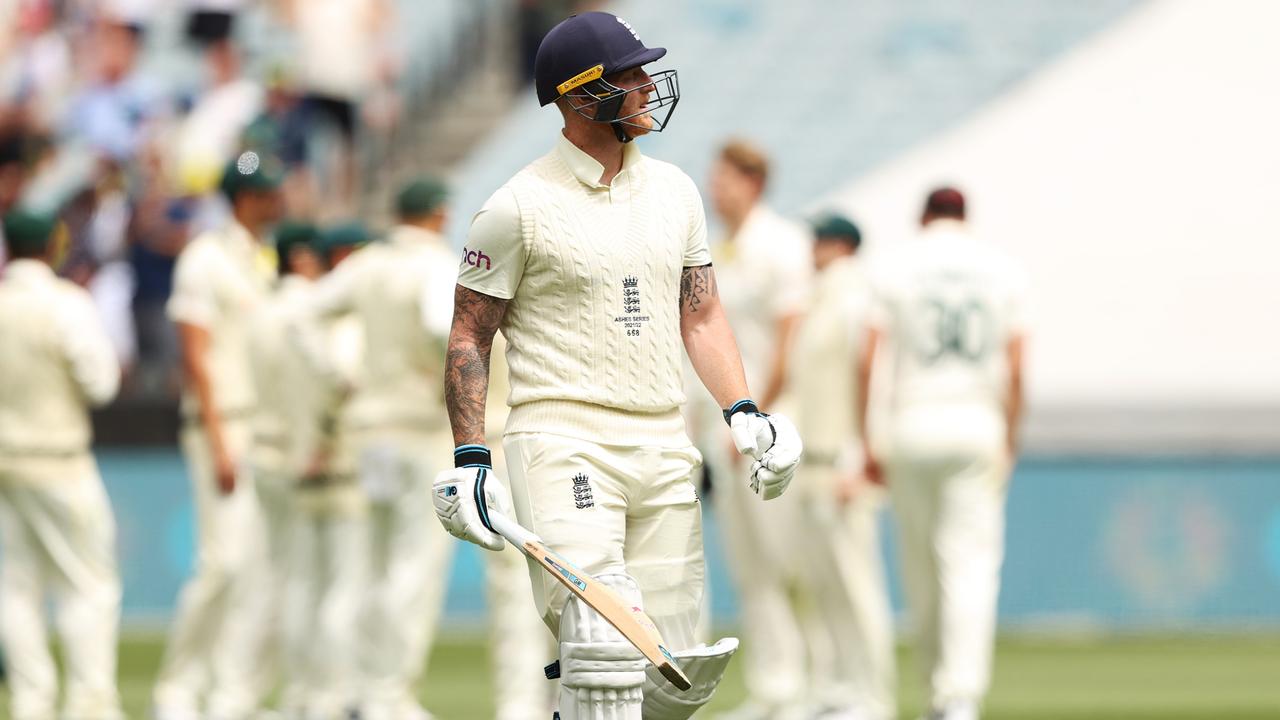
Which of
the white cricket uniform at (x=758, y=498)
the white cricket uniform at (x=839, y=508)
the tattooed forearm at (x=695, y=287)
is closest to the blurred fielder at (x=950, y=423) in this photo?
the white cricket uniform at (x=839, y=508)

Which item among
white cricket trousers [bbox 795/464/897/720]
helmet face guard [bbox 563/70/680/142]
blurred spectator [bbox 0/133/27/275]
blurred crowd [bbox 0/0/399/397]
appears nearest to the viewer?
helmet face guard [bbox 563/70/680/142]

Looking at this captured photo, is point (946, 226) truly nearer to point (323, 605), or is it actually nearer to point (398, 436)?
point (398, 436)

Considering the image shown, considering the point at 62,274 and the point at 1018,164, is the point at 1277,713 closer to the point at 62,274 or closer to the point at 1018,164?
the point at 1018,164

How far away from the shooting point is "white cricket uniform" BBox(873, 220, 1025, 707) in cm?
958

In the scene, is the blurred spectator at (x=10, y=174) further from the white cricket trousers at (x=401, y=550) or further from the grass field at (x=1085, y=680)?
the white cricket trousers at (x=401, y=550)

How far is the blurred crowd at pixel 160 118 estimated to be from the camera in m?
16.9

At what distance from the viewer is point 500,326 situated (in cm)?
638

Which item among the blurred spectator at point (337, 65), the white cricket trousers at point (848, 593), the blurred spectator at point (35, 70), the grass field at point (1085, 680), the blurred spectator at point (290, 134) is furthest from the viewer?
the blurred spectator at point (35, 70)

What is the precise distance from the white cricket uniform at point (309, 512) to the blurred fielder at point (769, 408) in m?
1.79

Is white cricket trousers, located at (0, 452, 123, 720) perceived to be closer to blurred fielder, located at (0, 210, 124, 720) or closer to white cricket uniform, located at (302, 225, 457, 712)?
blurred fielder, located at (0, 210, 124, 720)

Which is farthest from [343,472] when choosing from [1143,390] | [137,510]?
[1143,390]

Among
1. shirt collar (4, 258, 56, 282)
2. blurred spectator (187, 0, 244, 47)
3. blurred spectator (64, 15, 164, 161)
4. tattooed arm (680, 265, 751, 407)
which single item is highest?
blurred spectator (187, 0, 244, 47)

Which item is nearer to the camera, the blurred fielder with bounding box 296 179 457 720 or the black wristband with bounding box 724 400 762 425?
the black wristband with bounding box 724 400 762 425

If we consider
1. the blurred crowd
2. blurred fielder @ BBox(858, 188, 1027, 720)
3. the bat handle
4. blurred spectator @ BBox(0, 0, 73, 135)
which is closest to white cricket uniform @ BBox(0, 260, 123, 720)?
blurred fielder @ BBox(858, 188, 1027, 720)
